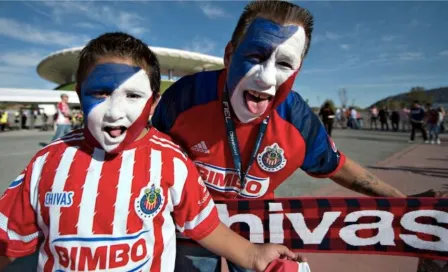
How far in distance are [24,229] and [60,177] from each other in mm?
252

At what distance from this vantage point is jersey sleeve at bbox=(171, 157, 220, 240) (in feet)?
4.06

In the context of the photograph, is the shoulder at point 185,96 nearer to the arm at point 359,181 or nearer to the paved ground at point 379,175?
the arm at point 359,181

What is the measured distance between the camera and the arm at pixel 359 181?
5.71 ft

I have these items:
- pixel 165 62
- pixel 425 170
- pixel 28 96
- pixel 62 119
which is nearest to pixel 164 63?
pixel 165 62

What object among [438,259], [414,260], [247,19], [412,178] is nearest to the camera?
[247,19]

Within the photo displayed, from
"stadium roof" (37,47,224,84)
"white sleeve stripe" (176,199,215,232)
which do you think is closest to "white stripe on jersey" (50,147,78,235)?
"white sleeve stripe" (176,199,215,232)

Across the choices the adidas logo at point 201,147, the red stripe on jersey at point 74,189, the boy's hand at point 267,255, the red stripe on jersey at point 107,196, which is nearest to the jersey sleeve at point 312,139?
the adidas logo at point 201,147

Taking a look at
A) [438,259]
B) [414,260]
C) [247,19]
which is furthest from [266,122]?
[414,260]

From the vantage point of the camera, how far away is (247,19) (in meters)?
1.39

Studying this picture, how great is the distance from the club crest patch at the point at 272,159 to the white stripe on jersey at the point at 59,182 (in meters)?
0.89

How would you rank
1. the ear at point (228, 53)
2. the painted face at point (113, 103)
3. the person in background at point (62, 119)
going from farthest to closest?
the person in background at point (62, 119), the ear at point (228, 53), the painted face at point (113, 103)

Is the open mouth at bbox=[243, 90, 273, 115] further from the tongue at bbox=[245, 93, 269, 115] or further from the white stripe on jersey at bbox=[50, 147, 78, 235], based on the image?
the white stripe on jersey at bbox=[50, 147, 78, 235]

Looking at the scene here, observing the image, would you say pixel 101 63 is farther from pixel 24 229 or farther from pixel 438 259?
pixel 438 259

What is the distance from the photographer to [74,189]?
3.77ft
